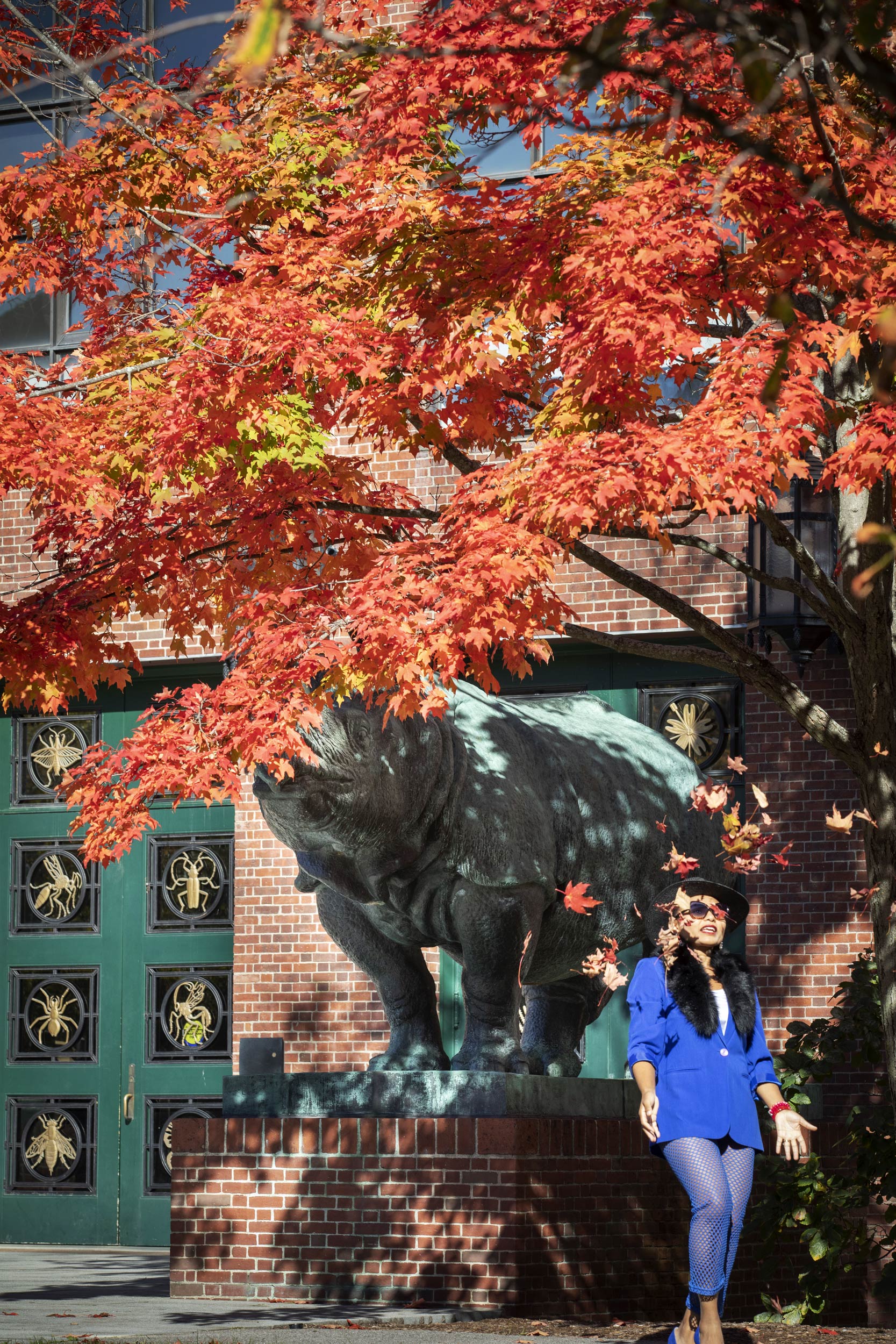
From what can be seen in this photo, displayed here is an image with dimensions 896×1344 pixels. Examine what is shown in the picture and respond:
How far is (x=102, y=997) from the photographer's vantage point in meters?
15.4

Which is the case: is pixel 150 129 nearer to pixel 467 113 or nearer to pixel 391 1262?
pixel 467 113

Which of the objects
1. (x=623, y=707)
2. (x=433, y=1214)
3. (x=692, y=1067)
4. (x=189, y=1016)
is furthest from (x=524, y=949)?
(x=189, y=1016)

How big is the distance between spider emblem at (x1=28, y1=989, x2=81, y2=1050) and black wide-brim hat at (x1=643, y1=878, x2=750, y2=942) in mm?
6682

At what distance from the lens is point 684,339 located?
21.7 ft

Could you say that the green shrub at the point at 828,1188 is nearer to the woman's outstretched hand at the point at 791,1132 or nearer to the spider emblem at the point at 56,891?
the woman's outstretched hand at the point at 791,1132

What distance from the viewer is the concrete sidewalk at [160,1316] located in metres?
7.48

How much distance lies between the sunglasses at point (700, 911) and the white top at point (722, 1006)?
0.83 ft

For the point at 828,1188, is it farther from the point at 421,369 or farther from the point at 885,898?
the point at 421,369

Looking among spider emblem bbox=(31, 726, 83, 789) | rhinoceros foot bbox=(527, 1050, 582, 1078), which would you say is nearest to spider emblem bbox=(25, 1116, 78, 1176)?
spider emblem bbox=(31, 726, 83, 789)

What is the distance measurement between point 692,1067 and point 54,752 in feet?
34.6

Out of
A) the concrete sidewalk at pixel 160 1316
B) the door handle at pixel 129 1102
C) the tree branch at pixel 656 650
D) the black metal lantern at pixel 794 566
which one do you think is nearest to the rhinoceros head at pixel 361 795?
the tree branch at pixel 656 650

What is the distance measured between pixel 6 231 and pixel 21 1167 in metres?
9.13

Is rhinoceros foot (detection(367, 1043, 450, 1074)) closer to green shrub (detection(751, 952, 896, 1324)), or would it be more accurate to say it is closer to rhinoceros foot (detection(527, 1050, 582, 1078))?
rhinoceros foot (detection(527, 1050, 582, 1078))

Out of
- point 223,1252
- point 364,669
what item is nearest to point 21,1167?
point 223,1252
